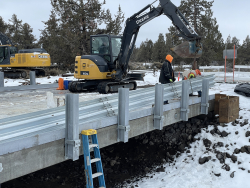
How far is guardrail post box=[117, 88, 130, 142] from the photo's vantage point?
19.2 ft

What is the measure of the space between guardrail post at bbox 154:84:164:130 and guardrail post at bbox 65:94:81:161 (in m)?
2.79

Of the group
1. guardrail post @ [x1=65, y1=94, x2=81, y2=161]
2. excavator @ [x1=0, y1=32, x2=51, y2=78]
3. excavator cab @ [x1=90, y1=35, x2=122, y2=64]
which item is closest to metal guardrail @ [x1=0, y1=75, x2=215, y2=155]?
guardrail post @ [x1=65, y1=94, x2=81, y2=161]

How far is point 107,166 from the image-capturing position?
28.1 feet

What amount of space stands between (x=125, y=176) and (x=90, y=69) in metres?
5.46

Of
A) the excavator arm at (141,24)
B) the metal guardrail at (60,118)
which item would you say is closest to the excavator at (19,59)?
the excavator arm at (141,24)

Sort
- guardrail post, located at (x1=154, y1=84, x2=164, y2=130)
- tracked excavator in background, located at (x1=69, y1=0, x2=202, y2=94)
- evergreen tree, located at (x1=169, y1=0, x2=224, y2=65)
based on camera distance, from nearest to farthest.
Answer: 1. guardrail post, located at (x1=154, y1=84, x2=164, y2=130)
2. tracked excavator in background, located at (x1=69, y1=0, x2=202, y2=94)
3. evergreen tree, located at (x1=169, y1=0, x2=224, y2=65)

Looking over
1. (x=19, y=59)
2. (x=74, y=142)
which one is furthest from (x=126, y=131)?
(x=19, y=59)

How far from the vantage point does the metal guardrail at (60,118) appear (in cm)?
431

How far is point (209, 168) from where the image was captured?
8.22 metres

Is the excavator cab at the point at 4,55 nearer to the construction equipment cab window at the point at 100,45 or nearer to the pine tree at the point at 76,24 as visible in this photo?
the pine tree at the point at 76,24

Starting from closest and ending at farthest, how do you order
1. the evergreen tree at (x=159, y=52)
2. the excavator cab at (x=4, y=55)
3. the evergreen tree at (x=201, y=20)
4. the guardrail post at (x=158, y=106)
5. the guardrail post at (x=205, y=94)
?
the guardrail post at (x=158, y=106) → the guardrail post at (x=205, y=94) → the excavator cab at (x=4, y=55) → the evergreen tree at (x=201, y=20) → the evergreen tree at (x=159, y=52)

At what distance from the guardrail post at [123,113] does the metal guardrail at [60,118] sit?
0.50ft

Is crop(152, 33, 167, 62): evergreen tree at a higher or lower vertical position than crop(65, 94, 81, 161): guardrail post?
higher

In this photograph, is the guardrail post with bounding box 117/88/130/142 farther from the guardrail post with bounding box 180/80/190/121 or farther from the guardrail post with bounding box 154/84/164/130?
the guardrail post with bounding box 180/80/190/121
